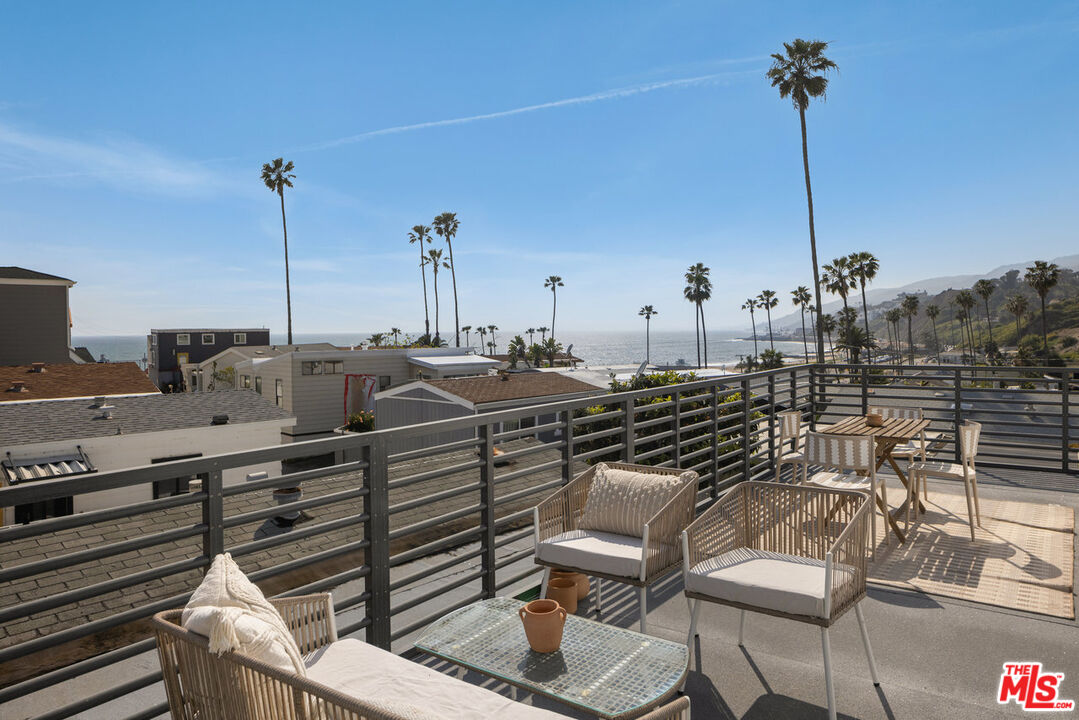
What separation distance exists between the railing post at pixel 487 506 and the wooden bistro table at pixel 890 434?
314 centimetres

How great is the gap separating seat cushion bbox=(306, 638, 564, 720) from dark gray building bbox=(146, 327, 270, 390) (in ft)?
164

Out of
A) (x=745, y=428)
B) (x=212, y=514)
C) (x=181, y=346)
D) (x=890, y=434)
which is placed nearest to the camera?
(x=212, y=514)

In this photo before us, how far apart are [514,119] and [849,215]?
34.2 meters

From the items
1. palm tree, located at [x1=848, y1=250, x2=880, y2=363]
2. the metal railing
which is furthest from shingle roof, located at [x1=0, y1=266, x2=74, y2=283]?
palm tree, located at [x1=848, y1=250, x2=880, y2=363]

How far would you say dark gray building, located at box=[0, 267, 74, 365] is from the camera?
28.2 meters

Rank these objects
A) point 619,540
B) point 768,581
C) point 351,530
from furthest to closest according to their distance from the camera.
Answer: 1. point 351,530
2. point 619,540
3. point 768,581

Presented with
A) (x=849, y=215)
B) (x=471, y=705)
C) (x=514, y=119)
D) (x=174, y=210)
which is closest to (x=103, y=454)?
(x=471, y=705)

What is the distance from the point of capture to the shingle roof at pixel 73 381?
63.0 ft

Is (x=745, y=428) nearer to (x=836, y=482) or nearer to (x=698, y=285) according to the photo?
(x=836, y=482)

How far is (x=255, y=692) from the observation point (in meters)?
1.59

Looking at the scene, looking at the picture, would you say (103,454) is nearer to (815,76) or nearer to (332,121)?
(332,121)

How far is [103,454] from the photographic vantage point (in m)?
14.3

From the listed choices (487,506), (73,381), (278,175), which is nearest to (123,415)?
(73,381)

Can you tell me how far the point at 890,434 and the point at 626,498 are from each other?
302 cm
